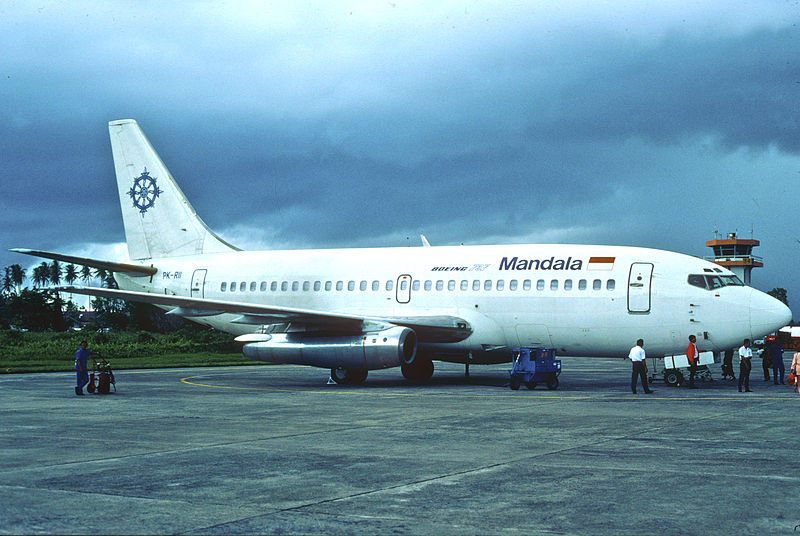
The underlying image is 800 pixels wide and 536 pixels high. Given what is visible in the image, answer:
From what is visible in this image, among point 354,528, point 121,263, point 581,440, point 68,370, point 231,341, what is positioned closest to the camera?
point 354,528

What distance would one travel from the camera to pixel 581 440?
1529 cm

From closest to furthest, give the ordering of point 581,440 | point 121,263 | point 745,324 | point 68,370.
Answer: point 581,440 < point 745,324 < point 121,263 < point 68,370

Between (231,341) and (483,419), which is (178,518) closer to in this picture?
(483,419)

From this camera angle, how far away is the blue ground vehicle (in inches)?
1082

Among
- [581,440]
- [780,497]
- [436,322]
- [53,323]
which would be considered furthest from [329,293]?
[53,323]

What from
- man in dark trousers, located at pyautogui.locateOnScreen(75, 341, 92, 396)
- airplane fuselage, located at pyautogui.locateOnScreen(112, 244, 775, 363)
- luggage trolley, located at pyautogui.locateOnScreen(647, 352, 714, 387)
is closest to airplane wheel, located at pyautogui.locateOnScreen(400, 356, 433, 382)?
airplane fuselage, located at pyautogui.locateOnScreen(112, 244, 775, 363)

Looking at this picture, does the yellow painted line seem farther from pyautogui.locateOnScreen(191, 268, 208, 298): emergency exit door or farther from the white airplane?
pyautogui.locateOnScreen(191, 268, 208, 298): emergency exit door

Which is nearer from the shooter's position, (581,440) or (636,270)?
(581,440)

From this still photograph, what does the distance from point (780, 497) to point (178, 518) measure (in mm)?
6731

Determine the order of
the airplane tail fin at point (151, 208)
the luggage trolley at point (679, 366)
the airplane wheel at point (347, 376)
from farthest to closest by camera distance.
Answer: the airplane tail fin at point (151, 208) → the airplane wheel at point (347, 376) → the luggage trolley at point (679, 366)

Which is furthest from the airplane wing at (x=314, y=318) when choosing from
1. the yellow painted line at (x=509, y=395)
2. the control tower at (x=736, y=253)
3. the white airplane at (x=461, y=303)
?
the control tower at (x=736, y=253)

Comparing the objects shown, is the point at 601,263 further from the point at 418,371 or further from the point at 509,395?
the point at 418,371

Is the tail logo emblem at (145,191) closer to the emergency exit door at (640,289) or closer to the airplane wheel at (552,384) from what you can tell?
the airplane wheel at (552,384)

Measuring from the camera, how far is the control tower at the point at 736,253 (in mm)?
118125
